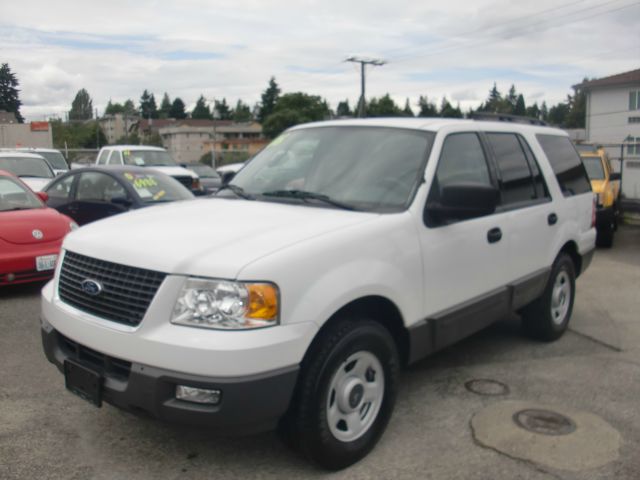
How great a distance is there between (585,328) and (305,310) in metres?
4.27

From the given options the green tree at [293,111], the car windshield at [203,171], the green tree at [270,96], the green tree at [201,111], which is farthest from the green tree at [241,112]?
the car windshield at [203,171]

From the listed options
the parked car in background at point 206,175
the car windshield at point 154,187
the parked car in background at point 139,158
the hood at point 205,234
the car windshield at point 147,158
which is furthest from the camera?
the parked car in background at point 206,175

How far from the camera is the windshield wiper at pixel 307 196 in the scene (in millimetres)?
3800

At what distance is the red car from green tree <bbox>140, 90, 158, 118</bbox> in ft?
486

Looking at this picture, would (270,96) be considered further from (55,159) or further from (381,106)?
(55,159)

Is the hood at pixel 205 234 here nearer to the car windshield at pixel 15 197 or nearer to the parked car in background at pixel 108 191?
the car windshield at pixel 15 197

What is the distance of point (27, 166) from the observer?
1389cm

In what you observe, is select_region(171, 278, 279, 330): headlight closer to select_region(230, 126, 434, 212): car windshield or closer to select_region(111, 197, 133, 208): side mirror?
select_region(230, 126, 434, 212): car windshield

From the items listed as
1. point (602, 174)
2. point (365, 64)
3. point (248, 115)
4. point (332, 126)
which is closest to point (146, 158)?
point (602, 174)

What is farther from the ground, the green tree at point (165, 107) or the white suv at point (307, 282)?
the green tree at point (165, 107)

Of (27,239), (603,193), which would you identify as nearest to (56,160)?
(27,239)

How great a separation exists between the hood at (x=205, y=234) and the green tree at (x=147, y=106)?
153 meters

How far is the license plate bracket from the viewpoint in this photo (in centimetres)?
313

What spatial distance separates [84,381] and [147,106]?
156962 mm
